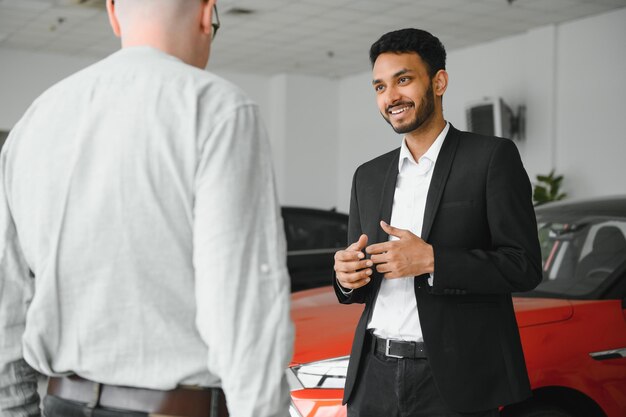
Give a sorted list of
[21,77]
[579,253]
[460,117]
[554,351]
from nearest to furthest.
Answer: [554,351] → [579,253] → [460,117] → [21,77]

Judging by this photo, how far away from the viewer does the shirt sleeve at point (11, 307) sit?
4.68ft

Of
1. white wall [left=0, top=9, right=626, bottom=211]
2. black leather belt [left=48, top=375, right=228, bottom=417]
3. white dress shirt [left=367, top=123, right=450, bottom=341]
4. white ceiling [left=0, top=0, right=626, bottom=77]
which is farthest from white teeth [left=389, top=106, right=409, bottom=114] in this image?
Result: white wall [left=0, top=9, right=626, bottom=211]

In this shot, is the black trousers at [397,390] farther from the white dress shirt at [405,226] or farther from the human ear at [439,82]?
the human ear at [439,82]

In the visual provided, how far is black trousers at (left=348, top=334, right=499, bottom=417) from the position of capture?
202 cm

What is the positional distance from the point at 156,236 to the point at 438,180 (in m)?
1.00

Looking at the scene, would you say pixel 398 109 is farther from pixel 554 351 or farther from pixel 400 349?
pixel 554 351

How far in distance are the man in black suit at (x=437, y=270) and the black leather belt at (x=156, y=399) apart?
72 centimetres

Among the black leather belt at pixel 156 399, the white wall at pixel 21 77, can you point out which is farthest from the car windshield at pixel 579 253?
the white wall at pixel 21 77

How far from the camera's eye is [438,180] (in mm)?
2088

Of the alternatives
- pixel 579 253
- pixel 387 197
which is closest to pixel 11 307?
pixel 387 197

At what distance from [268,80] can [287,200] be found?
2264 millimetres

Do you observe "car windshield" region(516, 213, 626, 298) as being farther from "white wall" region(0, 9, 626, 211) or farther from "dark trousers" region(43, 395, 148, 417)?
"white wall" region(0, 9, 626, 211)

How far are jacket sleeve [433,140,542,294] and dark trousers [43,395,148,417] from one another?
0.91 metres

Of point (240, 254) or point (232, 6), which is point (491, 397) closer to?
point (240, 254)
